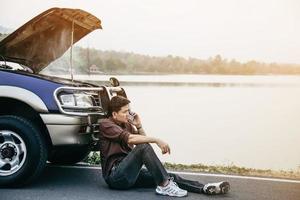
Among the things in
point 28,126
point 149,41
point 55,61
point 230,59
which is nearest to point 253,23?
point 230,59

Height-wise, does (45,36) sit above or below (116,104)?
above

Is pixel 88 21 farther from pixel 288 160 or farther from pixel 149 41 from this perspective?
pixel 288 160

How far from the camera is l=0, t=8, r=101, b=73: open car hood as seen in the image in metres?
3.91

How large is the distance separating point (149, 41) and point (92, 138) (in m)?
0.98

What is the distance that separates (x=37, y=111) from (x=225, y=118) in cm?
157

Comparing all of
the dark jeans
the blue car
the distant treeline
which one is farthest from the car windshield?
the dark jeans

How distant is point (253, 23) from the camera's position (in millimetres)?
3812

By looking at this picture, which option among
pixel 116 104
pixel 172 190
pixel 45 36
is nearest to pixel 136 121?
pixel 116 104

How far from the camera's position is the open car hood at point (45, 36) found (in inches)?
154

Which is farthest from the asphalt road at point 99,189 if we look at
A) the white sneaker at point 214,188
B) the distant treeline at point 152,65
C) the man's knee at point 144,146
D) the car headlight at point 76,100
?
the distant treeline at point 152,65

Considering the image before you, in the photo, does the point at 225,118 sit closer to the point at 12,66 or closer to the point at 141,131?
the point at 141,131

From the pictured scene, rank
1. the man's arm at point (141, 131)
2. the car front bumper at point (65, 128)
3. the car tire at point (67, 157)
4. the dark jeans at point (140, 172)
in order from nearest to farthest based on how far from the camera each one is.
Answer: the dark jeans at point (140, 172), the car front bumper at point (65, 128), the man's arm at point (141, 131), the car tire at point (67, 157)

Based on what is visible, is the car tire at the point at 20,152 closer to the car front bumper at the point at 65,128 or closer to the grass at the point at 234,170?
the car front bumper at the point at 65,128

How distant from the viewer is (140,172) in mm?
3521
